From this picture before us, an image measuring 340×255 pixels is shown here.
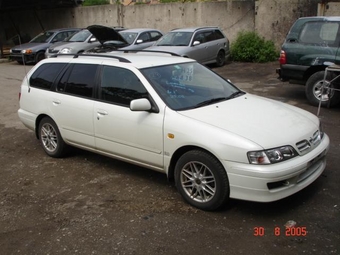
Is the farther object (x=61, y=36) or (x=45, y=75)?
(x=61, y=36)

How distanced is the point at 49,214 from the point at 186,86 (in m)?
2.15

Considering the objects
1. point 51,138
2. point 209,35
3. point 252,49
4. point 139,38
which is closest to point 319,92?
point 51,138

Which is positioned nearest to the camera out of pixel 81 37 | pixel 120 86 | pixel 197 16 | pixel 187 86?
pixel 187 86

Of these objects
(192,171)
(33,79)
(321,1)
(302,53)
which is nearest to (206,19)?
(321,1)

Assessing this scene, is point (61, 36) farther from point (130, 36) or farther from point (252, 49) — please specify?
point (252, 49)

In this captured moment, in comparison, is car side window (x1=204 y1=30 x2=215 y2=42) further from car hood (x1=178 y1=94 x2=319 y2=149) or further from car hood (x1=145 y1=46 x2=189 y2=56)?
car hood (x1=178 y1=94 x2=319 y2=149)

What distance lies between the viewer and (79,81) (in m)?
5.45

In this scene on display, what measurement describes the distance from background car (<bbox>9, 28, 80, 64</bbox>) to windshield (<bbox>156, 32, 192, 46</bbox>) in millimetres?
6532

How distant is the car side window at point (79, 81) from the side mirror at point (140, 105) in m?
1.11

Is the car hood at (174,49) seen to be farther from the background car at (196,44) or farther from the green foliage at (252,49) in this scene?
the green foliage at (252,49)

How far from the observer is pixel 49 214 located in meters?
4.25

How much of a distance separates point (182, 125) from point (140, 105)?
0.53 metres

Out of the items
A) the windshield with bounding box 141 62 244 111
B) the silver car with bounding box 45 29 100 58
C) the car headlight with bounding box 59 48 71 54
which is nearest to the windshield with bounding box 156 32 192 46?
the silver car with bounding box 45 29 100 58

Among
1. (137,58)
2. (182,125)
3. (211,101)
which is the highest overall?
(137,58)
